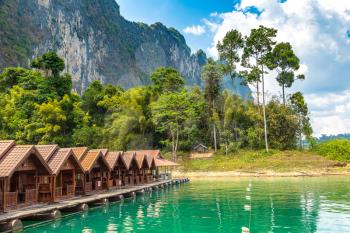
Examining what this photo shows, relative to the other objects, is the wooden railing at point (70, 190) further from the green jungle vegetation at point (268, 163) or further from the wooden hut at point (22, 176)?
the green jungle vegetation at point (268, 163)

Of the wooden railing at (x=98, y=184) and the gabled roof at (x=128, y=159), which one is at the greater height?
the gabled roof at (x=128, y=159)

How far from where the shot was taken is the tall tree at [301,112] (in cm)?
6550

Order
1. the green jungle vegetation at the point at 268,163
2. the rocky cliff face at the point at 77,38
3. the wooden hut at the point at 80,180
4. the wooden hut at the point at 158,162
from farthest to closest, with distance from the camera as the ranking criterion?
1. the rocky cliff face at the point at 77,38
2. the green jungle vegetation at the point at 268,163
3. the wooden hut at the point at 158,162
4. the wooden hut at the point at 80,180

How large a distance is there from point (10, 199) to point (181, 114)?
4585 cm

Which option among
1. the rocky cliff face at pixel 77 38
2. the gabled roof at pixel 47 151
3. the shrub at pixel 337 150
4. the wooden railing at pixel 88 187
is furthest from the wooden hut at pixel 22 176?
the rocky cliff face at pixel 77 38

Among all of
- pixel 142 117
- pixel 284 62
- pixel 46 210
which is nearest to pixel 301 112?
pixel 284 62

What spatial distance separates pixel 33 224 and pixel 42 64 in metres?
61.4

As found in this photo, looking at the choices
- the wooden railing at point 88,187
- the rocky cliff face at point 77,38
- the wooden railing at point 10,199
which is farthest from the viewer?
the rocky cliff face at point 77,38

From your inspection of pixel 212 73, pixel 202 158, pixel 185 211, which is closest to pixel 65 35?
pixel 212 73

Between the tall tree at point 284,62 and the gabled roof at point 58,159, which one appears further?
the tall tree at point 284,62

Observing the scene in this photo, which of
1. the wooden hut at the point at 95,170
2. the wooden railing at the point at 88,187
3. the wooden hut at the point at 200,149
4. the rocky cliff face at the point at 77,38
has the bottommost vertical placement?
the wooden railing at the point at 88,187

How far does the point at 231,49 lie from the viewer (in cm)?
6956

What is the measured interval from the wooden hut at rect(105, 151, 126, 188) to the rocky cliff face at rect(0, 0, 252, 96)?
71.6 meters

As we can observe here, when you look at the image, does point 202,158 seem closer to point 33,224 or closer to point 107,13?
point 33,224
